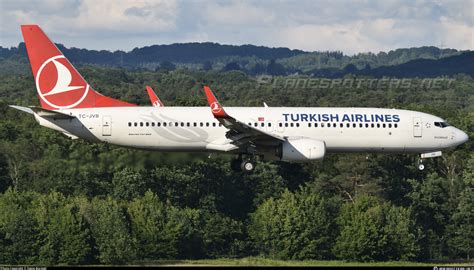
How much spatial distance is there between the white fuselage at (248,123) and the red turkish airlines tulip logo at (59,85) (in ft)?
4.99

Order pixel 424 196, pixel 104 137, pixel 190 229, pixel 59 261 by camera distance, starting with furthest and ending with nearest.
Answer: pixel 424 196
pixel 190 229
pixel 59 261
pixel 104 137

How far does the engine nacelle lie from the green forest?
33.0 meters

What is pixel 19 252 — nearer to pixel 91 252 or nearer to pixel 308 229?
pixel 91 252

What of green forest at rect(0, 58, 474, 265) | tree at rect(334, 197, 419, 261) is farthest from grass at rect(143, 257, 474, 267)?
tree at rect(334, 197, 419, 261)

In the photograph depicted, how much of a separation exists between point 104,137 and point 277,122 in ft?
36.2

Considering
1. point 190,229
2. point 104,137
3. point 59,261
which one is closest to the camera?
point 104,137

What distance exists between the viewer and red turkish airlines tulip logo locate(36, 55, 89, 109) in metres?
60.3

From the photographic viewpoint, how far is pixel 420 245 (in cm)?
10869

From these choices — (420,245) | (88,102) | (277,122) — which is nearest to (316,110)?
(277,122)

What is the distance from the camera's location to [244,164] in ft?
195

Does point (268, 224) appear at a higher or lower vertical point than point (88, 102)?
lower

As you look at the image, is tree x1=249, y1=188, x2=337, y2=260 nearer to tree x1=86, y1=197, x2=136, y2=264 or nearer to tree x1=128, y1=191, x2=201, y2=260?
tree x1=128, y1=191, x2=201, y2=260

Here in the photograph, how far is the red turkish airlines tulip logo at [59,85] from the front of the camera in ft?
198

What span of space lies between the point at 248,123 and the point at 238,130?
1.92 m
